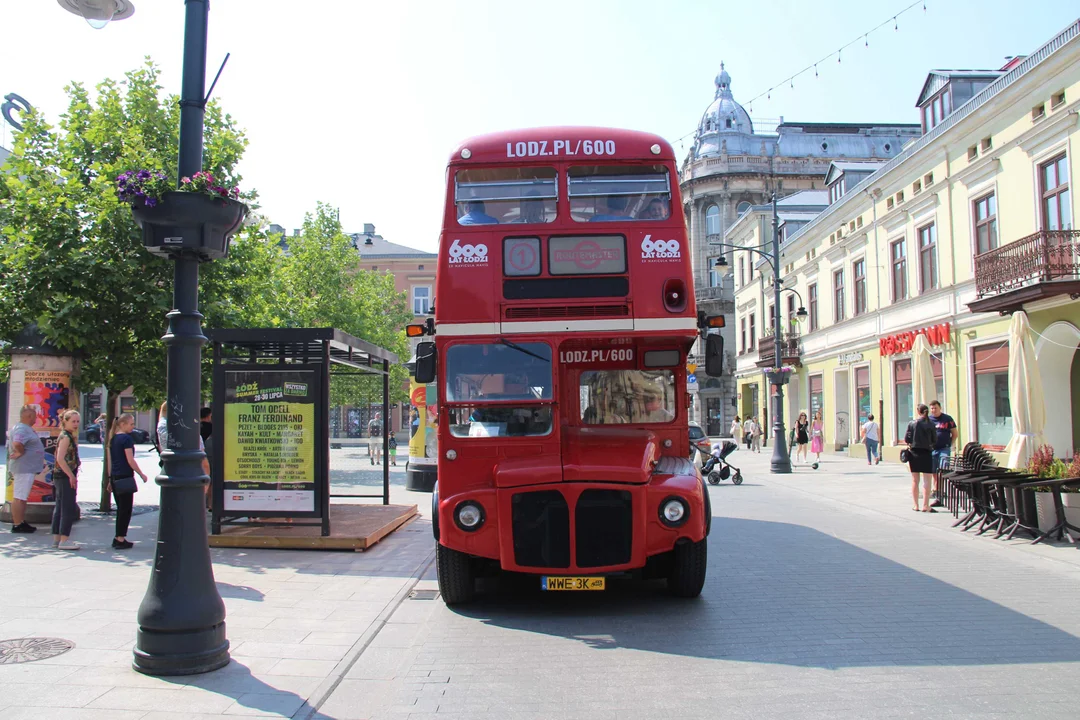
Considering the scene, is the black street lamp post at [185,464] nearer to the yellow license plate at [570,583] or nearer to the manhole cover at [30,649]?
the manhole cover at [30,649]

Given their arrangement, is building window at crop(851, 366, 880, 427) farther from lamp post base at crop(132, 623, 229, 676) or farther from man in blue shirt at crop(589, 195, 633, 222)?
lamp post base at crop(132, 623, 229, 676)

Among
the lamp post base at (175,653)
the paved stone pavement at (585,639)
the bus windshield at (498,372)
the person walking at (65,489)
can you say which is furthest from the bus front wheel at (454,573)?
the person walking at (65,489)

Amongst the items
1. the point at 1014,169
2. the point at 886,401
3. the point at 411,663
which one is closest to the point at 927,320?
the point at 886,401

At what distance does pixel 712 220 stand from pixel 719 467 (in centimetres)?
4205

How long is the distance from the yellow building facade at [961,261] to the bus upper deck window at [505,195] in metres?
13.4

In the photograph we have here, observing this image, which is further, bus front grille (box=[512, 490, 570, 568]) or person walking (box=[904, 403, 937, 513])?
person walking (box=[904, 403, 937, 513])

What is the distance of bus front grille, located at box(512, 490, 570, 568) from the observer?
6.94 meters

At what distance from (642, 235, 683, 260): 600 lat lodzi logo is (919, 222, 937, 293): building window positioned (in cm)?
1970

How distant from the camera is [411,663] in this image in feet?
19.3

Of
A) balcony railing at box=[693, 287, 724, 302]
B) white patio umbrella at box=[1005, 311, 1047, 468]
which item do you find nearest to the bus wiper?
white patio umbrella at box=[1005, 311, 1047, 468]

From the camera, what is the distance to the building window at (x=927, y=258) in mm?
24688

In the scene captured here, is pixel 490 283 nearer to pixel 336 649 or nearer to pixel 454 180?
A: pixel 454 180

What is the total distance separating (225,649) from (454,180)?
4591 mm

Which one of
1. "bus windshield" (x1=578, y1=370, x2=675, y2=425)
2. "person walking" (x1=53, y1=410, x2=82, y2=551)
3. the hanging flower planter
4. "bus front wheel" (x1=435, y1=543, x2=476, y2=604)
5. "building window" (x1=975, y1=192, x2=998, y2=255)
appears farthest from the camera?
"building window" (x1=975, y1=192, x2=998, y2=255)
